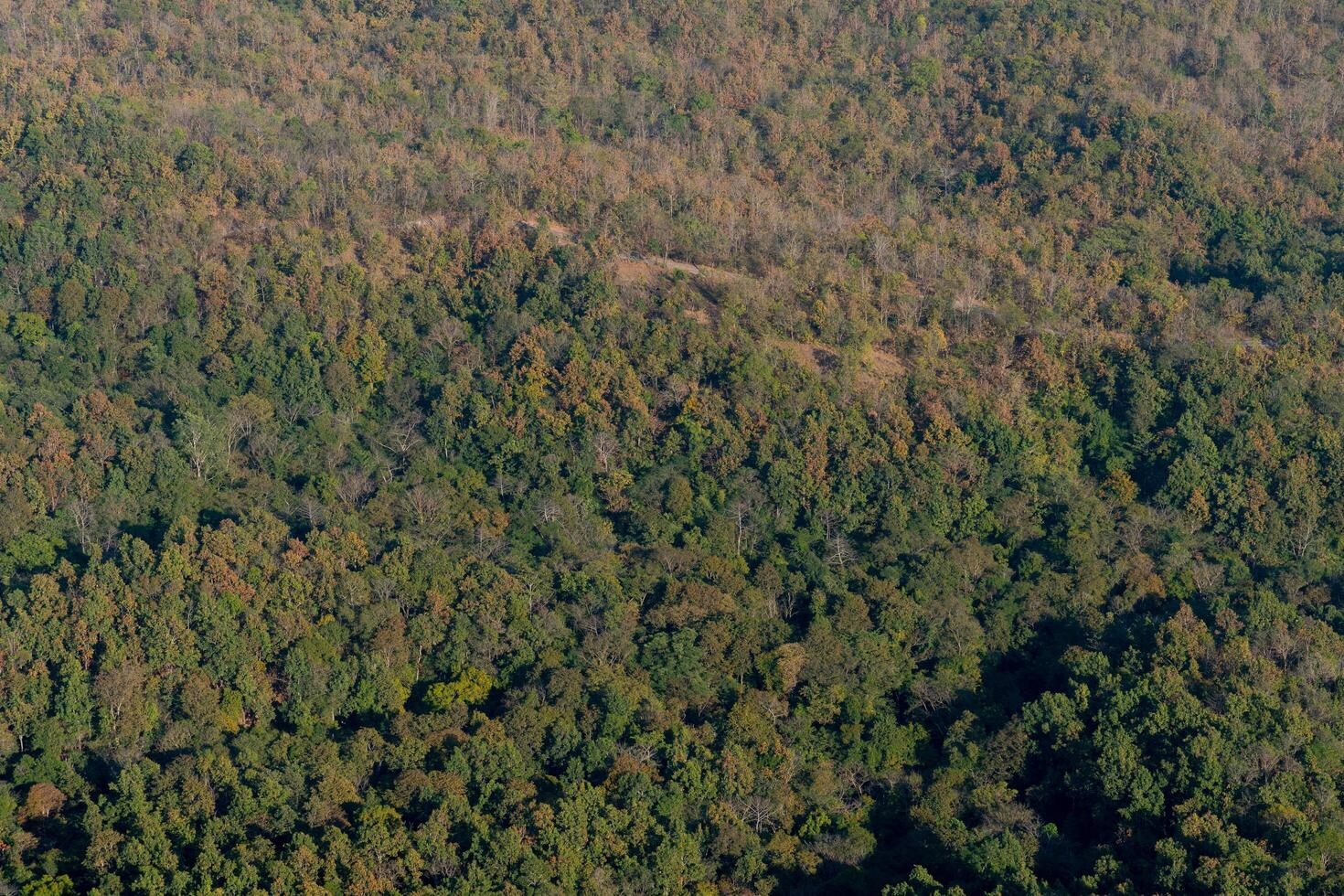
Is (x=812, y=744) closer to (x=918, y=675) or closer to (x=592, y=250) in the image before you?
(x=918, y=675)

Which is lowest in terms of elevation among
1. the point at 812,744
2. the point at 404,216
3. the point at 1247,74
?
the point at 812,744

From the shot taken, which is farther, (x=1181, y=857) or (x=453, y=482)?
(x=453, y=482)

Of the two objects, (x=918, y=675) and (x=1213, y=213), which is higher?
(x=1213, y=213)

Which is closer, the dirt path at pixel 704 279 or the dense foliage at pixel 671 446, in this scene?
the dense foliage at pixel 671 446

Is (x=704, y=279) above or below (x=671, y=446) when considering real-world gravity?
above

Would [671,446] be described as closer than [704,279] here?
Yes

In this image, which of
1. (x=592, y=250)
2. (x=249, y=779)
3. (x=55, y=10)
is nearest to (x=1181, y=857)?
(x=249, y=779)

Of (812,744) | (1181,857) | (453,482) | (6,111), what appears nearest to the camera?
(1181,857)

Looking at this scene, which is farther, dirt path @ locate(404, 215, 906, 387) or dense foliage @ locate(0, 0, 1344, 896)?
dirt path @ locate(404, 215, 906, 387)
